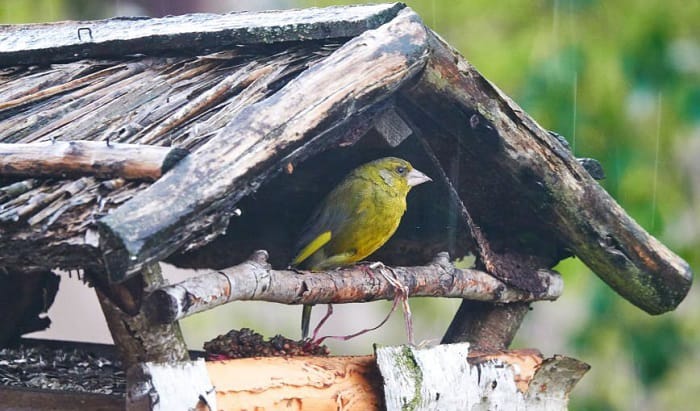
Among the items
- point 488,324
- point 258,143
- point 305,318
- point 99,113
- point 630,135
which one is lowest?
point 488,324

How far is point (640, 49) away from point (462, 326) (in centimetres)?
275

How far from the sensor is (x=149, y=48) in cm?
359

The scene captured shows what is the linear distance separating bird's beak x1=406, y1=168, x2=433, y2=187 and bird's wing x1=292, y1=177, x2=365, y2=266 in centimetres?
17

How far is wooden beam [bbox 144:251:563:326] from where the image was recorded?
276 centimetres

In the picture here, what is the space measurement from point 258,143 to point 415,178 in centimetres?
131

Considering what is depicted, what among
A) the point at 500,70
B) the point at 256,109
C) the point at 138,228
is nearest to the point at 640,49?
the point at 500,70

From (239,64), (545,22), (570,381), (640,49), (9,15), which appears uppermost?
(9,15)

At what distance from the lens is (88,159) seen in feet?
9.05

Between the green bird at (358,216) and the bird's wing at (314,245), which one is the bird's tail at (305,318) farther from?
the bird's wing at (314,245)

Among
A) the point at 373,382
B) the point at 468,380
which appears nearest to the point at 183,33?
the point at 373,382

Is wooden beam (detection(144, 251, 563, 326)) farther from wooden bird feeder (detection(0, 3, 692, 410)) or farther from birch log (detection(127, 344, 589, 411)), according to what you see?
birch log (detection(127, 344, 589, 411))

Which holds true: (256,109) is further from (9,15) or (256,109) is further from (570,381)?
(9,15)

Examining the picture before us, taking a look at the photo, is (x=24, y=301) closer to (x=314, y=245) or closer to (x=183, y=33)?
(x=314, y=245)

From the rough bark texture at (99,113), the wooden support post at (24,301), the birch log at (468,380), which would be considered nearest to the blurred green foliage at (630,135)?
the birch log at (468,380)
